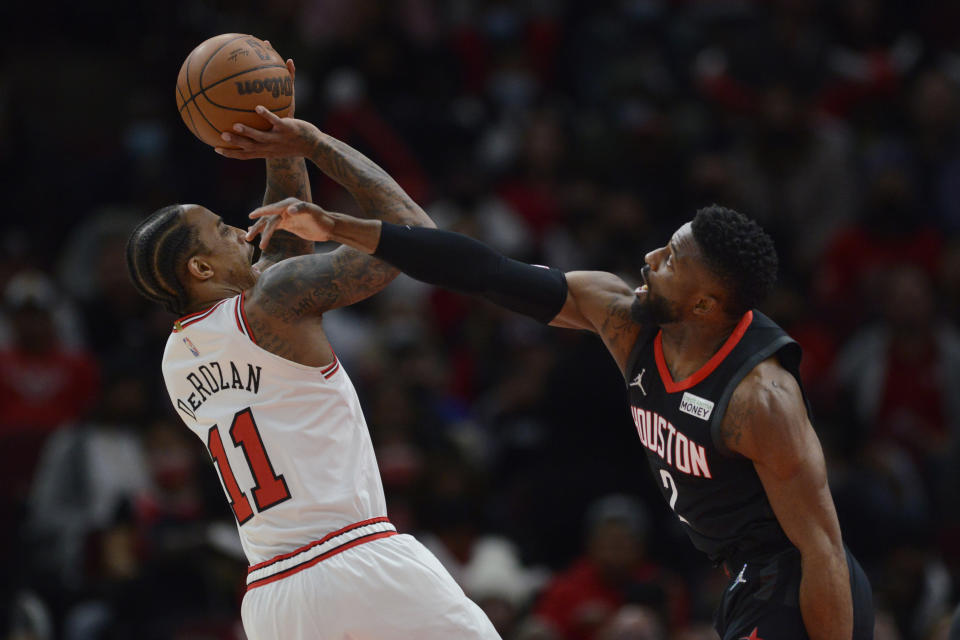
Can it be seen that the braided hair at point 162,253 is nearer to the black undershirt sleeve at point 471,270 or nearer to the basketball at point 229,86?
the basketball at point 229,86

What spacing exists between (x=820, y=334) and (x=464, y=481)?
3248mm

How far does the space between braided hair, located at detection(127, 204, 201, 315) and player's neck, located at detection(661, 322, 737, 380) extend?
5.74ft

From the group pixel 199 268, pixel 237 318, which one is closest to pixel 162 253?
pixel 199 268

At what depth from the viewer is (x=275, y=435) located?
14.3 feet

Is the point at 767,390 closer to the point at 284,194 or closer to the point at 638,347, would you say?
the point at 638,347

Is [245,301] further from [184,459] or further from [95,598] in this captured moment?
[184,459]

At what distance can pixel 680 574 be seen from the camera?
8320 mm

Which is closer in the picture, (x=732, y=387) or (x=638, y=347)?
(x=732, y=387)

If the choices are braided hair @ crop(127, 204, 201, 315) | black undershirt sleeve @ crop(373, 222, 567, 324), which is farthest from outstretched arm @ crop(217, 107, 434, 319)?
braided hair @ crop(127, 204, 201, 315)

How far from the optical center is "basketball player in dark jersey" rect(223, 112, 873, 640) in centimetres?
417

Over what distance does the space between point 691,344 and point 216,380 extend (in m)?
1.69

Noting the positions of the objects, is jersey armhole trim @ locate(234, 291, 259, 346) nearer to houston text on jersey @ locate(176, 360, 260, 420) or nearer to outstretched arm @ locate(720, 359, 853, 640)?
houston text on jersey @ locate(176, 360, 260, 420)

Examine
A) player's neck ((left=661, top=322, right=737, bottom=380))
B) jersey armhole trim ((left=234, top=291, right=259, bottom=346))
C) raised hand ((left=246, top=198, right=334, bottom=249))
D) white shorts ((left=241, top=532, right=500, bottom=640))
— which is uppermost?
raised hand ((left=246, top=198, right=334, bottom=249))

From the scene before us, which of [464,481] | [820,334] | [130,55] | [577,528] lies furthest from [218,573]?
[130,55]
